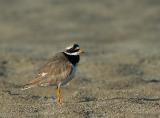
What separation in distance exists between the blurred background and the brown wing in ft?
1.31

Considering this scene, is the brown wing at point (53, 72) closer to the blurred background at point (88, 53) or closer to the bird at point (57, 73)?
the bird at point (57, 73)

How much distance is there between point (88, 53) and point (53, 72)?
28.9ft

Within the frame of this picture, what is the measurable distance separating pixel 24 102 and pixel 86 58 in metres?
7.54

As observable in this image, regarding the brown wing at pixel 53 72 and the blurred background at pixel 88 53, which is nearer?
the blurred background at pixel 88 53

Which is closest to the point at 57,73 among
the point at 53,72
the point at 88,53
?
the point at 53,72

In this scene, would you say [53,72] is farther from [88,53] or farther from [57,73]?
[88,53]

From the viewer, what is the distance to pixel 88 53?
825 inches

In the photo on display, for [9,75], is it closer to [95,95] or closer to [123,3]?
[95,95]

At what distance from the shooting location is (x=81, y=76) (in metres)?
16.7

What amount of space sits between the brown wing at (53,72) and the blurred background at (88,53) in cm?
40

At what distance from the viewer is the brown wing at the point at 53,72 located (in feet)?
39.8

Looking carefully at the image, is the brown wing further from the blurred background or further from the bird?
the blurred background

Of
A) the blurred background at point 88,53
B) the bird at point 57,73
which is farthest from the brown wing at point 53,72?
the blurred background at point 88,53

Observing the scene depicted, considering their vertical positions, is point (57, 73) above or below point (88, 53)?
above
